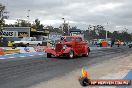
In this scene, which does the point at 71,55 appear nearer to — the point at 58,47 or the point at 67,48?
the point at 67,48

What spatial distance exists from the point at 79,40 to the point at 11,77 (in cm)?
1369

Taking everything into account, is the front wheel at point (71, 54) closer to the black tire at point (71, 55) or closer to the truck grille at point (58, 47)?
the black tire at point (71, 55)

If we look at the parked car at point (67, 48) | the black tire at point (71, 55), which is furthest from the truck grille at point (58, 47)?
the black tire at point (71, 55)

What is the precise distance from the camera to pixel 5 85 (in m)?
10.7

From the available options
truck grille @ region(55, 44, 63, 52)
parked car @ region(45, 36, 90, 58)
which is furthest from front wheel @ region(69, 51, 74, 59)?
truck grille @ region(55, 44, 63, 52)

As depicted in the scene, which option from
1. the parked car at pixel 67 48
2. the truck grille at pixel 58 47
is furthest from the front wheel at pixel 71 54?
the truck grille at pixel 58 47

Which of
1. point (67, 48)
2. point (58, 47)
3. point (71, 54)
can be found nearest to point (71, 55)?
point (71, 54)

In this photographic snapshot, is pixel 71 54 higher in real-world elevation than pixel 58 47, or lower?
lower

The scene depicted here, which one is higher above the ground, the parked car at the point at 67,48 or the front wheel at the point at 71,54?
the parked car at the point at 67,48

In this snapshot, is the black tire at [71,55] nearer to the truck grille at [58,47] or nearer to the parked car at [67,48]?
the parked car at [67,48]

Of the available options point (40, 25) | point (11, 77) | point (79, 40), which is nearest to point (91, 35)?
point (40, 25)

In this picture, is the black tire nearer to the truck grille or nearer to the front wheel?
the front wheel

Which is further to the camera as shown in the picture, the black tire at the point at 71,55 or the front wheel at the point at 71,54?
the front wheel at the point at 71,54

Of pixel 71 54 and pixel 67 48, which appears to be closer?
pixel 67 48
